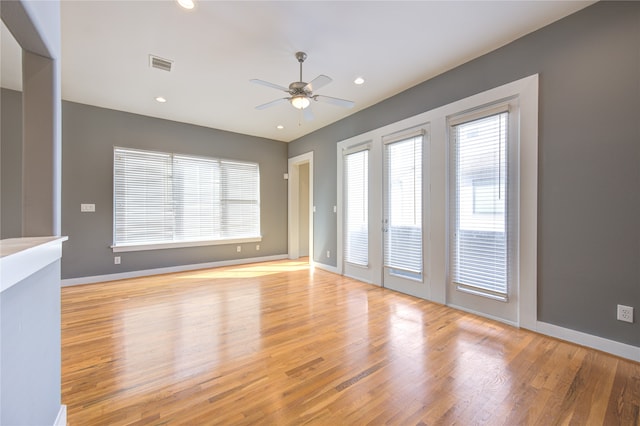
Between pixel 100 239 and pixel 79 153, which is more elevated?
pixel 79 153

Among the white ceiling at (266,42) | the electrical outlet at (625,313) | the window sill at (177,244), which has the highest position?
the white ceiling at (266,42)

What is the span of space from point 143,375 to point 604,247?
3.76m

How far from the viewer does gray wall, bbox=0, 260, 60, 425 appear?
949mm

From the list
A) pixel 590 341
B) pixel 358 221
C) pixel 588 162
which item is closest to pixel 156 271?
pixel 358 221

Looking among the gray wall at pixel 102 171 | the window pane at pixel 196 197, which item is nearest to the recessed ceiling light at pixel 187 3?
the gray wall at pixel 102 171

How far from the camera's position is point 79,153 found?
4.28 m

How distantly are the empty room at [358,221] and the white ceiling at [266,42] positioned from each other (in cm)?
3

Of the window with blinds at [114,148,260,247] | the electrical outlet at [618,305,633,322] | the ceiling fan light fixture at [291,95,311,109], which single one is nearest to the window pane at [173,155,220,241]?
the window with blinds at [114,148,260,247]

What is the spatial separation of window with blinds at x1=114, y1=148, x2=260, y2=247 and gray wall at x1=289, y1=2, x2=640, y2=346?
16.1 ft

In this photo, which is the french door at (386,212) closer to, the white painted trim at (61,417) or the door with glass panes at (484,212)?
the door with glass panes at (484,212)

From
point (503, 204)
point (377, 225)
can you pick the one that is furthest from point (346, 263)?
point (503, 204)

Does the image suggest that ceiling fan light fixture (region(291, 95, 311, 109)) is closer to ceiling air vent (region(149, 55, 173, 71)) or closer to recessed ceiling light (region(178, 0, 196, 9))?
recessed ceiling light (region(178, 0, 196, 9))

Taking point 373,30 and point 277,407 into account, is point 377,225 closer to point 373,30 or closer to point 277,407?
point 373,30

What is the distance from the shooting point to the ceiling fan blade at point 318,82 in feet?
8.44
